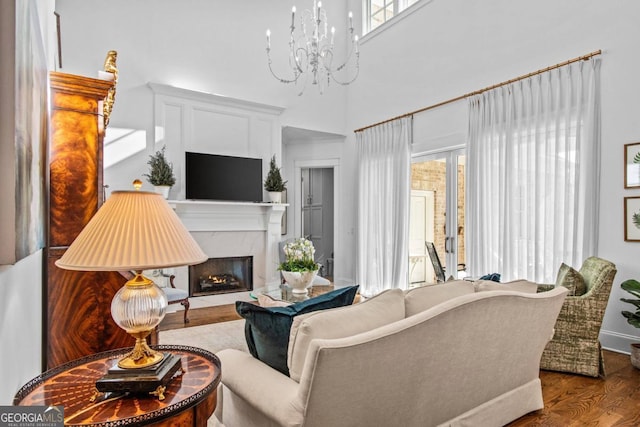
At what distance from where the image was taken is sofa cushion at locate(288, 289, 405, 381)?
5.03ft

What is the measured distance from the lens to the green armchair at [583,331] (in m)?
3.05

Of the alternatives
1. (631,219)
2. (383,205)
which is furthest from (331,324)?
(383,205)

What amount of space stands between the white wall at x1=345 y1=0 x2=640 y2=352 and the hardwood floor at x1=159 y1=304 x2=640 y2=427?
0.65 meters

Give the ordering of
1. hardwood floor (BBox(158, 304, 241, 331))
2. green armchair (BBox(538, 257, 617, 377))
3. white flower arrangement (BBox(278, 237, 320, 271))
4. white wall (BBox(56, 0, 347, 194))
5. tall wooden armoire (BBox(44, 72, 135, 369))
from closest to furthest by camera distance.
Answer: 1. tall wooden armoire (BBox(44, 72, 135, 369))
2. green armchair (BBox(538, 257, 617, 377))
3. white flower arrangement (BBox(278, 237, 320, 271))
4. hardwood floor (BBox(158, 304, 241, 331))
5. white wall (BBox(56, 0, 347, 194))

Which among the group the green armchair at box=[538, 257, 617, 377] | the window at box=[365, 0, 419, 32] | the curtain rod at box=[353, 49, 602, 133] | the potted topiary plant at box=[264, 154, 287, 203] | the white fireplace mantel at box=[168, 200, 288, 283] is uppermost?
the window at box=[365, 0, 419, 32]

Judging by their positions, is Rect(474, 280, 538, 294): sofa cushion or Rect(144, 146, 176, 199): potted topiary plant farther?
Rect(144, 146, 176, 199): potted topiary plant

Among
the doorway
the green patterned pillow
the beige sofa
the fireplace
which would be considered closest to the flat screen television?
the fireplace

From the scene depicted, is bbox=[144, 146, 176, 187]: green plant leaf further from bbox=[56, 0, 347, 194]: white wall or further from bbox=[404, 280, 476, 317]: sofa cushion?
bbox=[404, 280, 476, 317]: sofa cushion

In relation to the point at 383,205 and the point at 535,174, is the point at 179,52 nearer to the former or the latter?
the point at 383,205

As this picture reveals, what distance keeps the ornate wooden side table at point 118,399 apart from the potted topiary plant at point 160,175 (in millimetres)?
4012

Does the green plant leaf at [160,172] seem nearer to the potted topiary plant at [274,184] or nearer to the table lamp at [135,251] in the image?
the potted topiary plant at [274,184]

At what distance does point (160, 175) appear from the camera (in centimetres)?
516

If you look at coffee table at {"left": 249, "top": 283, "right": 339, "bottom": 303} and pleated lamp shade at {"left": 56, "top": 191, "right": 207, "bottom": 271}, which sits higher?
pleated lamp shade at {"left": 56, "top": 191, "right": 207, "bottom": 271}

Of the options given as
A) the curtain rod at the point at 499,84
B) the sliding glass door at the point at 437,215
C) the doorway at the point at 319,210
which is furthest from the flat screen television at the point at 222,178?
the sliding glass door at the point at 437,215
